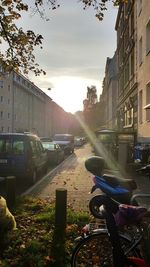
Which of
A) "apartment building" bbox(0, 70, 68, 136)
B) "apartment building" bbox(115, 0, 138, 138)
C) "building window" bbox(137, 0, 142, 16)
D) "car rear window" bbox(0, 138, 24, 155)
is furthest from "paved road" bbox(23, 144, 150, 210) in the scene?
"apartment building" bbox(0, 70, 68, 136)

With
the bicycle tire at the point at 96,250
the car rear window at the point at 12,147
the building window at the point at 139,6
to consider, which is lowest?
the bicycle tire at the point at 96,250

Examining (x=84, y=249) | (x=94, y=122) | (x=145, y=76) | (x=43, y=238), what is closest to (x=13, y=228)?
(x=43, y=238)

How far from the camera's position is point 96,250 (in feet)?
14.3

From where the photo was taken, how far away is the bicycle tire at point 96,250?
416cm

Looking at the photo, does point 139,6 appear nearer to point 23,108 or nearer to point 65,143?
point 65,143

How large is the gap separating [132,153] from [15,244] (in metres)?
12.5

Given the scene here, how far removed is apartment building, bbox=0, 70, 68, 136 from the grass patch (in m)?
49.9

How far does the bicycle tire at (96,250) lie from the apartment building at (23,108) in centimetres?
5312

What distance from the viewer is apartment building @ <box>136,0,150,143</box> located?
70.1 ft

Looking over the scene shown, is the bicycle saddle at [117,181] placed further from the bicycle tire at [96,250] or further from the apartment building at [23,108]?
the apartment building at [23,108]

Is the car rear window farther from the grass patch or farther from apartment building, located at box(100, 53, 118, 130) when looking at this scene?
apartment building, located at box(100, 53, 118, 130)

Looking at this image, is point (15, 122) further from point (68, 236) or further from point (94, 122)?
point (68, 236)

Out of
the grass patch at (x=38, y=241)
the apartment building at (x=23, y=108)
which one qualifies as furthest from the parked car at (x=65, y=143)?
the grass patch at (x=38, y=241)

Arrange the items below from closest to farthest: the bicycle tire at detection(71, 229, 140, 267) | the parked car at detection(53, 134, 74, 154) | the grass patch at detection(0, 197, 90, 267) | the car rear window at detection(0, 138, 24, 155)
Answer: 1. the bicycle tire at detection(71, 229, 140, 267)
2. the grass patch at detection(0, 197, 90, 267)
3. the car rear window at detection(0, 138, 24, 155)
4. the parked car at detection(53, 134, 74, 154)
